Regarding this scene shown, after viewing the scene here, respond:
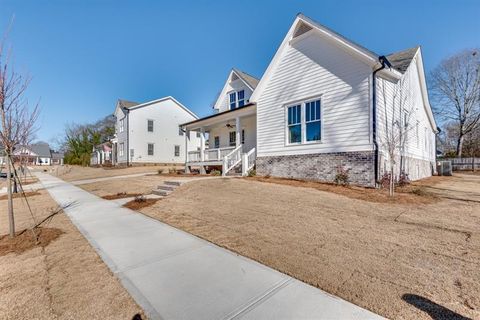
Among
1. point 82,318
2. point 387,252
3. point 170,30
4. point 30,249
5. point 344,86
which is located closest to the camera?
point 82,318

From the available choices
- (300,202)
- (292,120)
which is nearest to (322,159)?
(292,120)

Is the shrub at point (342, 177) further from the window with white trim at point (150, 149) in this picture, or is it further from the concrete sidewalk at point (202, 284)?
the window with white trim at point (150, 149)

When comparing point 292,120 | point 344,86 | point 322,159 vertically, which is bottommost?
point 322,159

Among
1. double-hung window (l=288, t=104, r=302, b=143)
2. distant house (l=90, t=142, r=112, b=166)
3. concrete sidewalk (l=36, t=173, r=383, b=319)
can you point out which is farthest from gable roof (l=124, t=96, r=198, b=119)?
concrete sidewalk (l=36, t=173, r=383, b=319)

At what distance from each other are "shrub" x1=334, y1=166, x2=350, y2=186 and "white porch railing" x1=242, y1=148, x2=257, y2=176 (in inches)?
206

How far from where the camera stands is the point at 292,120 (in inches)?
466

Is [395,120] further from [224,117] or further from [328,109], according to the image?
[224,117]

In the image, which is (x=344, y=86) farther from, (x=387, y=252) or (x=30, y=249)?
(x=30, y=249)

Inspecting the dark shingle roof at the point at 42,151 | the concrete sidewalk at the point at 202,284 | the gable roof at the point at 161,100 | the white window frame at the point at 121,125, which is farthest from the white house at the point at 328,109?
the dark shingle roof at the point at 42,151

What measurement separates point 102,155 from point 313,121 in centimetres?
4030

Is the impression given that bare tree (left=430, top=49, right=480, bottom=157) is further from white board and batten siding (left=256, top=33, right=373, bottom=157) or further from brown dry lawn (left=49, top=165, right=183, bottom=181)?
brown dry lawn (left=49, top=165, right=183, bottom=181)

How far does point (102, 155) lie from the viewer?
4038 cm

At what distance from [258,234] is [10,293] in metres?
3.77

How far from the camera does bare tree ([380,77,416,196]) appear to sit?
9.64 metres
